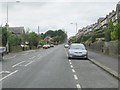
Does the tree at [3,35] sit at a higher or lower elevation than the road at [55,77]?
higher

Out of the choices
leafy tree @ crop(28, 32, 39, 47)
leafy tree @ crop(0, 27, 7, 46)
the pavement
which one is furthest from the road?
leafy tree @ crop(28, 32, 39, 47)

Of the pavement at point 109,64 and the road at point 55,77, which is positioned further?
the pavement at point 109,64

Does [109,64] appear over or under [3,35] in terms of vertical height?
under

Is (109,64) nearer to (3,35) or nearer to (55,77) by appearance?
(55,77)

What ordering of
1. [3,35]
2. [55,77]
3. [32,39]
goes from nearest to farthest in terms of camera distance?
[55,77]
[3,35]
[32,39]

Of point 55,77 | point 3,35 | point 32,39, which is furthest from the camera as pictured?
point 32,39

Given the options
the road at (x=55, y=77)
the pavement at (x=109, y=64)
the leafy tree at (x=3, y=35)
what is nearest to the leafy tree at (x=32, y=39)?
the leafy tree at (x=3, y=35)

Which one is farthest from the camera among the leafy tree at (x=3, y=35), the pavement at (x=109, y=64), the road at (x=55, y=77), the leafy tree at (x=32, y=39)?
the leafy tree at (x=32, y=39)

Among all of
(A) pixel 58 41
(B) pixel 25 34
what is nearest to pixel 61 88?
(B) pixel 25 34

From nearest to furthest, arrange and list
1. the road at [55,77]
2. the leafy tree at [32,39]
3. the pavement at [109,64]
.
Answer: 1. the road at [55,77]
2. the pavement at [109,64]
3. the leafy tree at [32,39]

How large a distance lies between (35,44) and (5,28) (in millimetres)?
43338

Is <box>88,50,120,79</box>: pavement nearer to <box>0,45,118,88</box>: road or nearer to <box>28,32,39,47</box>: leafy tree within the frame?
<box>0,45,118,88</box>: road

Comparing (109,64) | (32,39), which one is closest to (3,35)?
(109,64)

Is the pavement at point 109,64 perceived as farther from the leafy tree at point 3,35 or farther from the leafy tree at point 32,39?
the leafy tree at point 32,39
